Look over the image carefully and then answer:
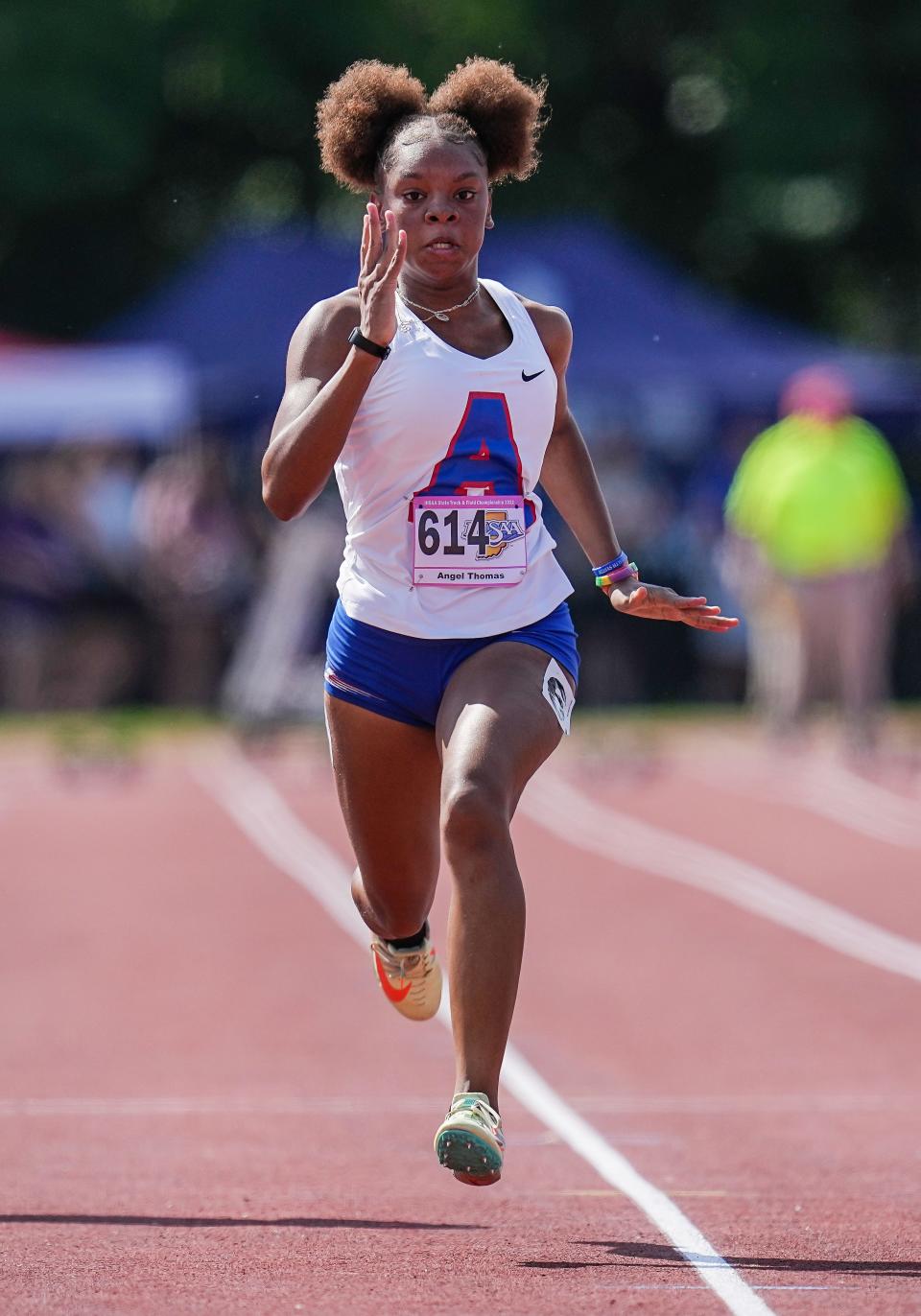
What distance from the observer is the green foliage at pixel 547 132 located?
95.9ft

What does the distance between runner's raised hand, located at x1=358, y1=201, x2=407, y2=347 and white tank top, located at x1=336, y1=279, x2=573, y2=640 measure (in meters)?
0.18

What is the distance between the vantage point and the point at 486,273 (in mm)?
21688

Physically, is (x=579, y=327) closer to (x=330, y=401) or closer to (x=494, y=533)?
(x=494, y=533)

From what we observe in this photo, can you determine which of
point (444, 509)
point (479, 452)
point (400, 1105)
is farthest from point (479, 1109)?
point (400, 1105)

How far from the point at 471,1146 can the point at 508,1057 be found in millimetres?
3525

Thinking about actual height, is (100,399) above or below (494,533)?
below

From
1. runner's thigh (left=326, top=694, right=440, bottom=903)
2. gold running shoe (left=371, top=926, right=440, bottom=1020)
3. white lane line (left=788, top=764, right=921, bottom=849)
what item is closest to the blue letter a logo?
runner's thigh (left=326, top=694, right=440, bottom=903)

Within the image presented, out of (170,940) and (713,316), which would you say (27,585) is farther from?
(170,940)

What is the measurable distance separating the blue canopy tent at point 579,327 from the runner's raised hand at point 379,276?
1662cm

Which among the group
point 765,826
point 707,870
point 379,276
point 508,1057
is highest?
point 379,276

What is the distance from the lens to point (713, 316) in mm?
23250

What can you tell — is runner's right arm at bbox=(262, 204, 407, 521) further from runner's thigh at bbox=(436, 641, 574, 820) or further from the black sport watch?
runner's thigh at bbox=(436, 641, 574, 820)

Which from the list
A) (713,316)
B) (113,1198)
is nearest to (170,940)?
(113,1198)

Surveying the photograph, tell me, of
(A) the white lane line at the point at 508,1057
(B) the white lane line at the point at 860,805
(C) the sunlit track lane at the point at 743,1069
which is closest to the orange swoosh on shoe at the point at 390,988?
(A) the white lane line at the point at 508,1057
